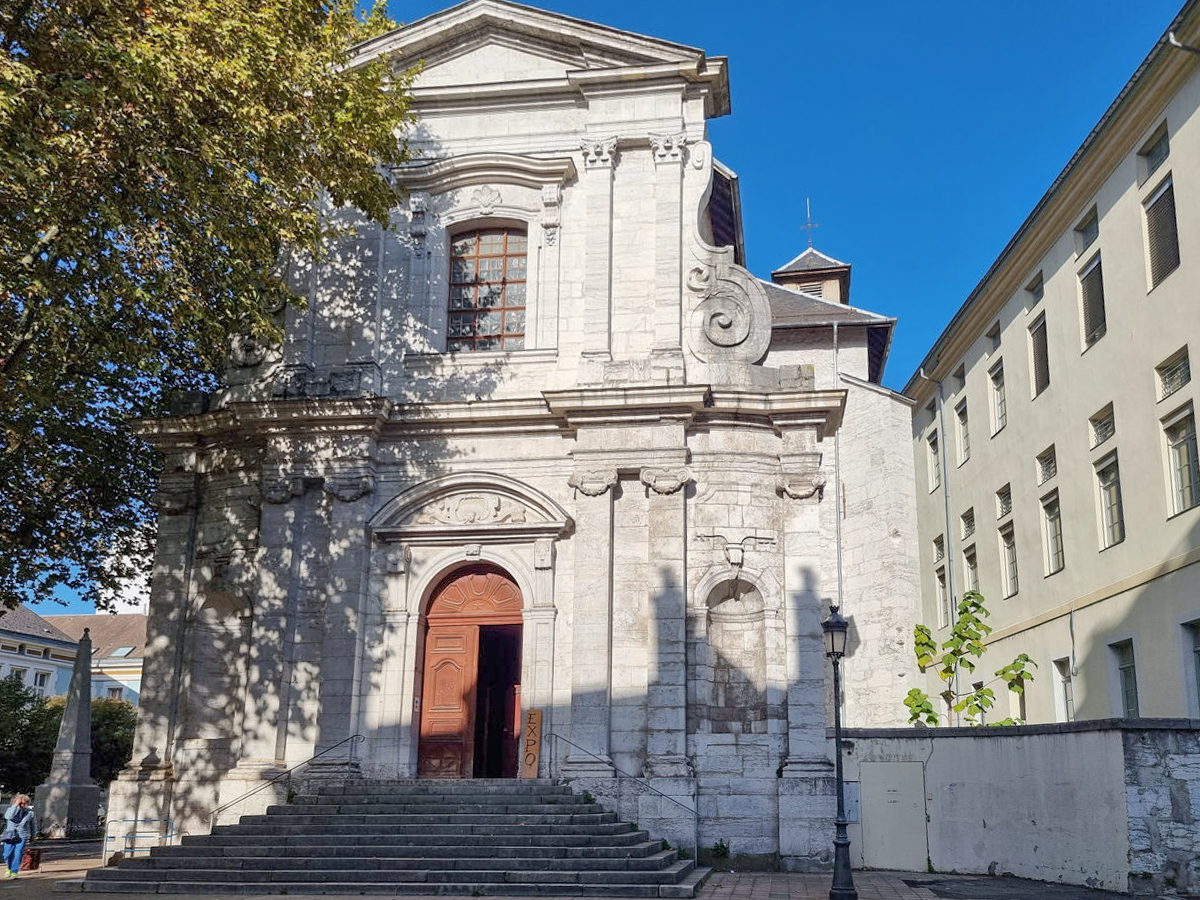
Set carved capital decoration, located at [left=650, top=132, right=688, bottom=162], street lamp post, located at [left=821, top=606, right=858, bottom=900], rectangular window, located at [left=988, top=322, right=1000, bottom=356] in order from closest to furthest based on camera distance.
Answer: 1. street lamp post, located at [left=821, top=606, right=858, bottom=900]
2. carved capital decoration, located at [left=650, top=132, right=688, bottom=162]
3. rectangular window, located at [left=988, top=322, right=1000, bottom=356]

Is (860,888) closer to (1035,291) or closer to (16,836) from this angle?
(16,836)

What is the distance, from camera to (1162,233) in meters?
17.2

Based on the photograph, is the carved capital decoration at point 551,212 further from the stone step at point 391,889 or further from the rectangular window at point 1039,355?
the rectangular window at point 1039,355

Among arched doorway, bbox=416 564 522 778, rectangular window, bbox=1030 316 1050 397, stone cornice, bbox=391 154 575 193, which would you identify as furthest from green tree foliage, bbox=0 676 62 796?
rectangular window, bbox=1030 316 1050 397

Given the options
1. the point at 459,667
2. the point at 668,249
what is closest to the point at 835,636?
the point at 459,667

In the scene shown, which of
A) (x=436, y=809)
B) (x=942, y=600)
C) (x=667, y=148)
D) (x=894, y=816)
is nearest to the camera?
(x=436, y=809)

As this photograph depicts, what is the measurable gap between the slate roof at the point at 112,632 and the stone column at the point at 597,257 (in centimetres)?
5156

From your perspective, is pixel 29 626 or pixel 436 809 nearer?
pixel 436 809

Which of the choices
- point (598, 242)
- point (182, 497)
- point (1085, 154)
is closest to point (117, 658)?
point (182, 497)

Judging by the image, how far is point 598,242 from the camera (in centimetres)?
1795

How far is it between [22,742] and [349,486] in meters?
20.3

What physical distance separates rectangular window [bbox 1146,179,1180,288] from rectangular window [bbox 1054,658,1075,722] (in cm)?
728

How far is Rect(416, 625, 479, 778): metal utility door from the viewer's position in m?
16.5

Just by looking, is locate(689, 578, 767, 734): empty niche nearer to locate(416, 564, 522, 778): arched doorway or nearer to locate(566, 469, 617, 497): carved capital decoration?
locate(566, 469, 617, 497): carved capital decoration
